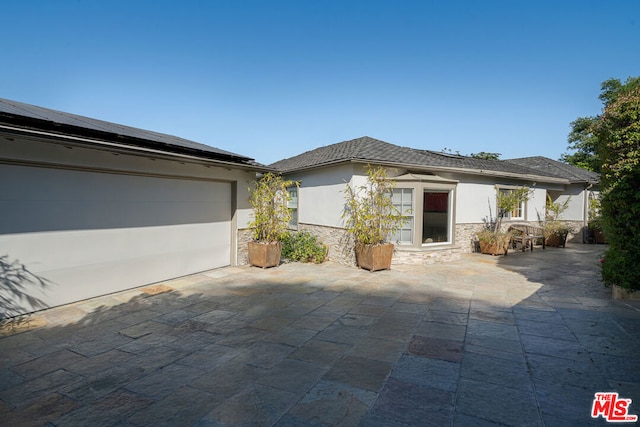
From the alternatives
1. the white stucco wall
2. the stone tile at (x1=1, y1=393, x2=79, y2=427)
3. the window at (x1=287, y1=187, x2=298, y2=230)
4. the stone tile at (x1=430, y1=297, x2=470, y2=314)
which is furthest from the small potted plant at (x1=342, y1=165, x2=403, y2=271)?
the stone tile at (x1=1, y1=393, x2=79, y2=427)

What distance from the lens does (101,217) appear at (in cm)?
562

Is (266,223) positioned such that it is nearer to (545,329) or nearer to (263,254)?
(263,254)

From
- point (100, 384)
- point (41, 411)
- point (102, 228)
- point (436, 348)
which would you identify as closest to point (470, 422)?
point (436, 348)

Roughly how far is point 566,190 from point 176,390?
18423mm

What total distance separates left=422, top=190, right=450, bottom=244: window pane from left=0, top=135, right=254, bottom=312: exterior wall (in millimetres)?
5904

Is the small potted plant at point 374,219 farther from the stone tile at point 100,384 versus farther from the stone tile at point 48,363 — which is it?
the stone tile at point 48,363

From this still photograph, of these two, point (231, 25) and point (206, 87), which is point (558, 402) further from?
point (206, 87)

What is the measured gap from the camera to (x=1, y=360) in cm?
333

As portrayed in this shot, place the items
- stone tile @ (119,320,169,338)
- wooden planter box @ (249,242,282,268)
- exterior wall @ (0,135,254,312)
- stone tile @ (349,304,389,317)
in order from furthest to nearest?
wooden planter box @ (249,242,282,268)
stone tile @ (349,304,389,317)
exterior wall @ (0,135,254,312)
stone tile @ (119,320,169,338)

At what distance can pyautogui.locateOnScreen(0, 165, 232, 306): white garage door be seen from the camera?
4.68 meters

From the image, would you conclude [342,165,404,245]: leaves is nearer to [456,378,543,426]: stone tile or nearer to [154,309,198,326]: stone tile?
[154,309,198,326]: stone tile

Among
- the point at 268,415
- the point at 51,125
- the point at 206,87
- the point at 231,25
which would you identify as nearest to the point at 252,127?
the point at 206,87

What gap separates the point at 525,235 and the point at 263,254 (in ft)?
33.6

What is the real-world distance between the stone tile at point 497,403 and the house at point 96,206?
19.2ft
